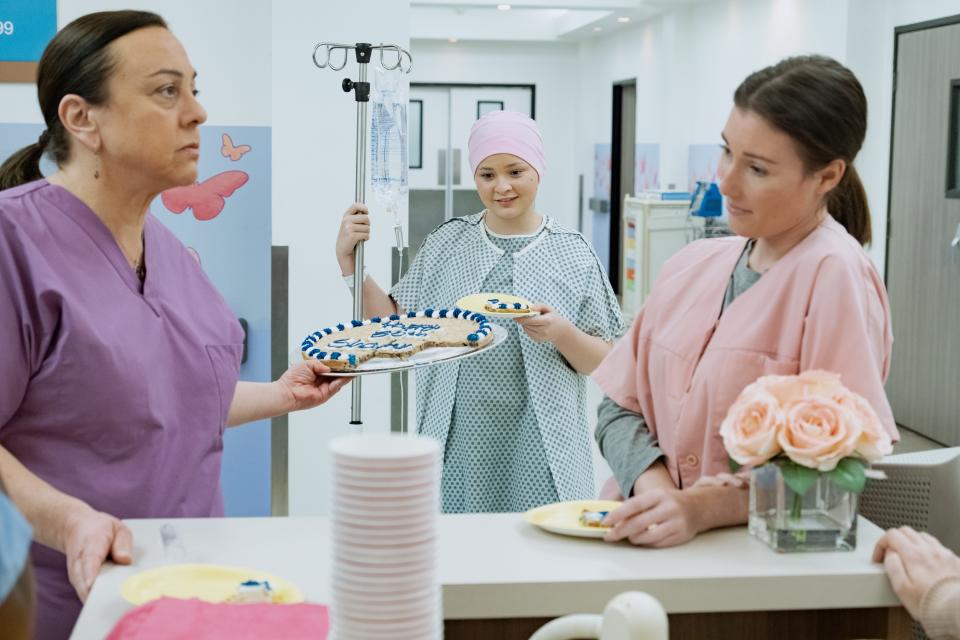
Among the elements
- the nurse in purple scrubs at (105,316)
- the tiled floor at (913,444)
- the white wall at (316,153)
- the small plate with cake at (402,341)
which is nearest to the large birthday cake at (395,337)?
the small plate with cake at (402,341)

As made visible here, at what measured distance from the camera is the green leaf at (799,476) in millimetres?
1603

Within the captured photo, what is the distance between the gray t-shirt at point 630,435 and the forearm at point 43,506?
0.84 metres

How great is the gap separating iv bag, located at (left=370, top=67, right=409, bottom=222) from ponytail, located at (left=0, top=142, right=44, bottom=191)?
1551mm

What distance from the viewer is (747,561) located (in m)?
1.67

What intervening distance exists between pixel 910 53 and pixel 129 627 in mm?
6264

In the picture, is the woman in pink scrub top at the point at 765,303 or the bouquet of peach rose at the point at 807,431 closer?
the bouquet of peach rose at the point at 807,431

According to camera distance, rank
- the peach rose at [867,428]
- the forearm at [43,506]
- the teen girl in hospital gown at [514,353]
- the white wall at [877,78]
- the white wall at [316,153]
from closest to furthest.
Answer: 1. the peach rose at [867,428]
2. the forearm at [43,506]
3. the teen girl in hospital gown at [514,353]
4. the white wall at [316,153]
5. the white wall at [877,78]

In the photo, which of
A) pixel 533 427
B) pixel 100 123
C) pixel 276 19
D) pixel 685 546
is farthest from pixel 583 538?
pixel 276 19

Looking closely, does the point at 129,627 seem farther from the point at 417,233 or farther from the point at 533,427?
the point at 417,233

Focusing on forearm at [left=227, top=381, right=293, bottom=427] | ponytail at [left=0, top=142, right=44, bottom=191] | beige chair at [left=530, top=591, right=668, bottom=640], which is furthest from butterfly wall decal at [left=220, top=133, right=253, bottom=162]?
beige chair at [left=530, top=591, right=668, bottom=640]

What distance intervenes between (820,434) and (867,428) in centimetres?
7

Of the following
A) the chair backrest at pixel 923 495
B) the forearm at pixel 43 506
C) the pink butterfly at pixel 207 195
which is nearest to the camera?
the forearm at pixel 43 506

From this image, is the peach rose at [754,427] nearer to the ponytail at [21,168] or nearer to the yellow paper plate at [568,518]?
the yellow paper plate at [568,518]

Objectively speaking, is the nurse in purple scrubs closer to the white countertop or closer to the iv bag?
the white countertop
